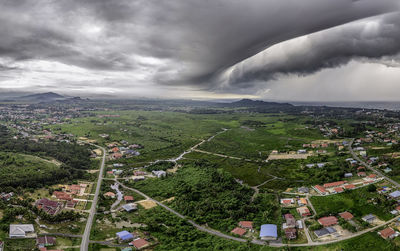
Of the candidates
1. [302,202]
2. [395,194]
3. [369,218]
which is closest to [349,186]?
[395,194]

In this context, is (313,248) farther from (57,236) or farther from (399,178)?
(57,236)

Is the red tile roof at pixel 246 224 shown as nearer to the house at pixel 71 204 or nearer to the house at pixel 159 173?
the house at pixel 159 173

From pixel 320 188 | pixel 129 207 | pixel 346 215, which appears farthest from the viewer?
pixel 320 188

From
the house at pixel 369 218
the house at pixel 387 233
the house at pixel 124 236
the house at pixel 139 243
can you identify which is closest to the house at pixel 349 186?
the house at pixel 369 218

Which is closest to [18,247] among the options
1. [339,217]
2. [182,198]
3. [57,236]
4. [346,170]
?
[57,236]

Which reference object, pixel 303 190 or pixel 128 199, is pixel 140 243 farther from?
pixel 303 190

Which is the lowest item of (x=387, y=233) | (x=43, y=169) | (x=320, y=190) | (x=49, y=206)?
(x=49, y=206)
